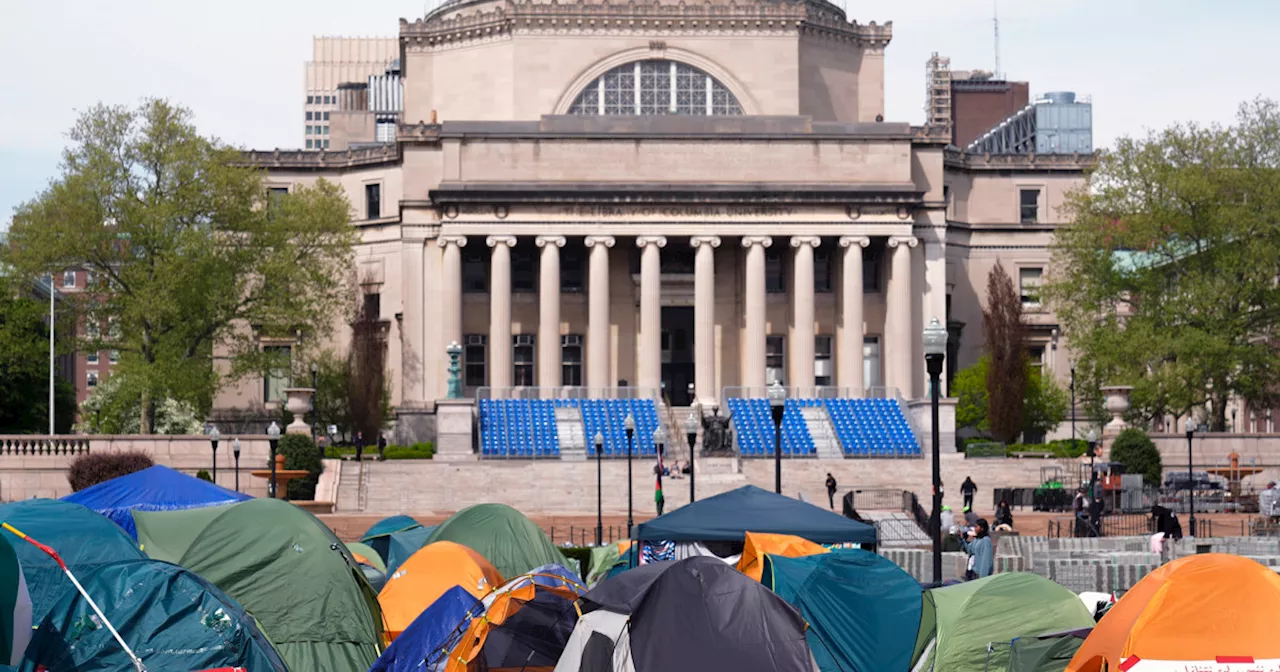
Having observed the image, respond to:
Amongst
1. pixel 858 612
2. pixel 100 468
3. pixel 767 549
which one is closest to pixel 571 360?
pixel 100 468

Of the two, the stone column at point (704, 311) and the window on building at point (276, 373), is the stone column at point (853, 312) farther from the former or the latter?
the window on building at point (276, 373)

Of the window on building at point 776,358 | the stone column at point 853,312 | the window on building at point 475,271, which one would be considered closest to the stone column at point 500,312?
the window on building at point 475,271

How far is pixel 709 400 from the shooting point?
7312 centimetres

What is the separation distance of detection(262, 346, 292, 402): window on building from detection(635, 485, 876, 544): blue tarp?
44.2 meters

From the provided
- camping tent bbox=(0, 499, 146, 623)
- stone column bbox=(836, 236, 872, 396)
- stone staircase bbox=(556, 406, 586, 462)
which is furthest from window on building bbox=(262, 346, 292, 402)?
camping tent bbox=(0, 499, 146, 623)

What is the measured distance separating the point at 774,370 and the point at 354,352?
1779 cm

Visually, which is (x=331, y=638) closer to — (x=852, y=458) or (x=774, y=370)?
(x=852, y=458)

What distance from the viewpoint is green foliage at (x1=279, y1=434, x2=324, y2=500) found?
57.2 m

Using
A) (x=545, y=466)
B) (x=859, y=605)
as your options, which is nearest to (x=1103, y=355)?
(x=545, y=466)

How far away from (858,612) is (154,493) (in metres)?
13.6

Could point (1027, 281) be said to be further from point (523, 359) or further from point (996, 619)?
point (996, 619)

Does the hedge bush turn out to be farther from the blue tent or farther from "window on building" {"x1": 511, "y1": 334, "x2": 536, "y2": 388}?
"window on building" {"x1": 511, "y1": 334, "x2": 536, "y2": 388}

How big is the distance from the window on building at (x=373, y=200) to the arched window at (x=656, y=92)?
9832 mm

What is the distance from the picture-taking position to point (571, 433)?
67562 mm
